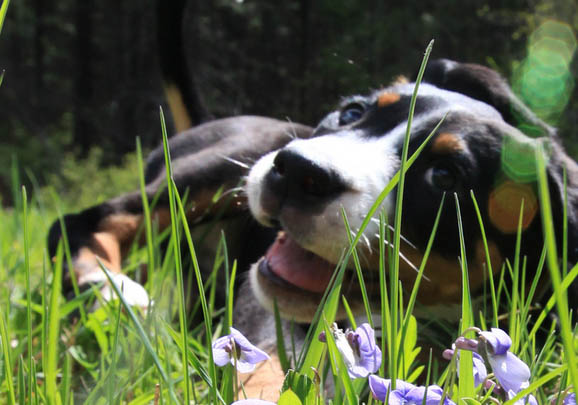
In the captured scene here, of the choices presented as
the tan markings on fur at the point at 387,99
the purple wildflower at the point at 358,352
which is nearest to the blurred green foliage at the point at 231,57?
the tan markings on fur at the point at 387,99

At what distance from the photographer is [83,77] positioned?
15461mm

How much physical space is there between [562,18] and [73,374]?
5015 mm

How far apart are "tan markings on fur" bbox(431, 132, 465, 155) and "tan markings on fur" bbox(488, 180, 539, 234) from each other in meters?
0.20

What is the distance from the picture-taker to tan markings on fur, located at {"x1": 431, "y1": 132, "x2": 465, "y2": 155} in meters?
2.02

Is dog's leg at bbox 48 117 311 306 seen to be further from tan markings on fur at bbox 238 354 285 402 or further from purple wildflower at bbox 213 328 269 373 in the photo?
purple wildflower at bbox 213 328 269 373

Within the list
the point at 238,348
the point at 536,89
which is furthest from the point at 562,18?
the point at 238,348

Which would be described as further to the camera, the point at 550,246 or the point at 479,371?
the point at 479,371

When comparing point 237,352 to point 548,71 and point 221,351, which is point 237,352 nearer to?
point 221,351

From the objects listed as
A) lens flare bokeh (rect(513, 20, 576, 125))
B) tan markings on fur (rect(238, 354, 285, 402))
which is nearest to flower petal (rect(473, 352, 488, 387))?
Result: tan markings on fur (rect(238, 354, 285, 402))

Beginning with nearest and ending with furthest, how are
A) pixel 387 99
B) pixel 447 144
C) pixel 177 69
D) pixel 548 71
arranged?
pixel 447 144 < pixel 387 99 < pixel 177 69 < pixel 548 71

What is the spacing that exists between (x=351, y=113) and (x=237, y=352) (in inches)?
67.9

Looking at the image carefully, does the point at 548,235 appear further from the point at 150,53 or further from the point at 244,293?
the point at 150,53

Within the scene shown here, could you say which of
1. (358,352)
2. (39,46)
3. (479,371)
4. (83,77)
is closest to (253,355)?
(358,352)

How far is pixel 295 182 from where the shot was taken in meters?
1.91
